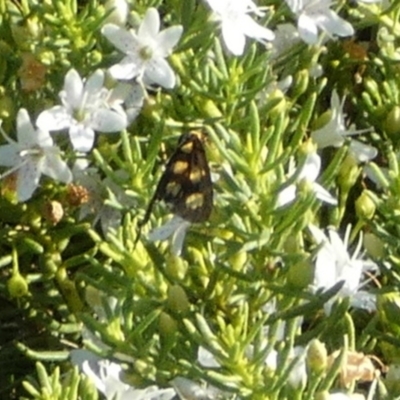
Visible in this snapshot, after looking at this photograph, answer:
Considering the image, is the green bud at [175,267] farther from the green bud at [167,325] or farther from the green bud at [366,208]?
the green bud at [366,208]

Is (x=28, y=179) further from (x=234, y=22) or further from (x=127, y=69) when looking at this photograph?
(x=234, y=22)

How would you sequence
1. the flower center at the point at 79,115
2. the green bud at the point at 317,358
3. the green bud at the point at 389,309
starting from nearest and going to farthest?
the green bud at the point at 317,358 < the green bud at the point at 389,309 < the flower center at the point at 79,115

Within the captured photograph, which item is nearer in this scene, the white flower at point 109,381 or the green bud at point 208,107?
the white flower at point 109,381

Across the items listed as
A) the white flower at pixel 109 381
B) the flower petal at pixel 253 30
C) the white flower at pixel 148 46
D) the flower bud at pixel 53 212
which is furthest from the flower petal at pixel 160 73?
the white flower at pixel 109 381

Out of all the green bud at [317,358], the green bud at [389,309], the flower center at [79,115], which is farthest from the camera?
the flower center at [79,115]

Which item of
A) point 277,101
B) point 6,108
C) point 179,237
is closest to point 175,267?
point 179,237

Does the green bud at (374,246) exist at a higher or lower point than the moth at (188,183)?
lower

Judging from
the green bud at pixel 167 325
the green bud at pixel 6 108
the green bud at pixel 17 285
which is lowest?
the green bud at pixel 17 285
